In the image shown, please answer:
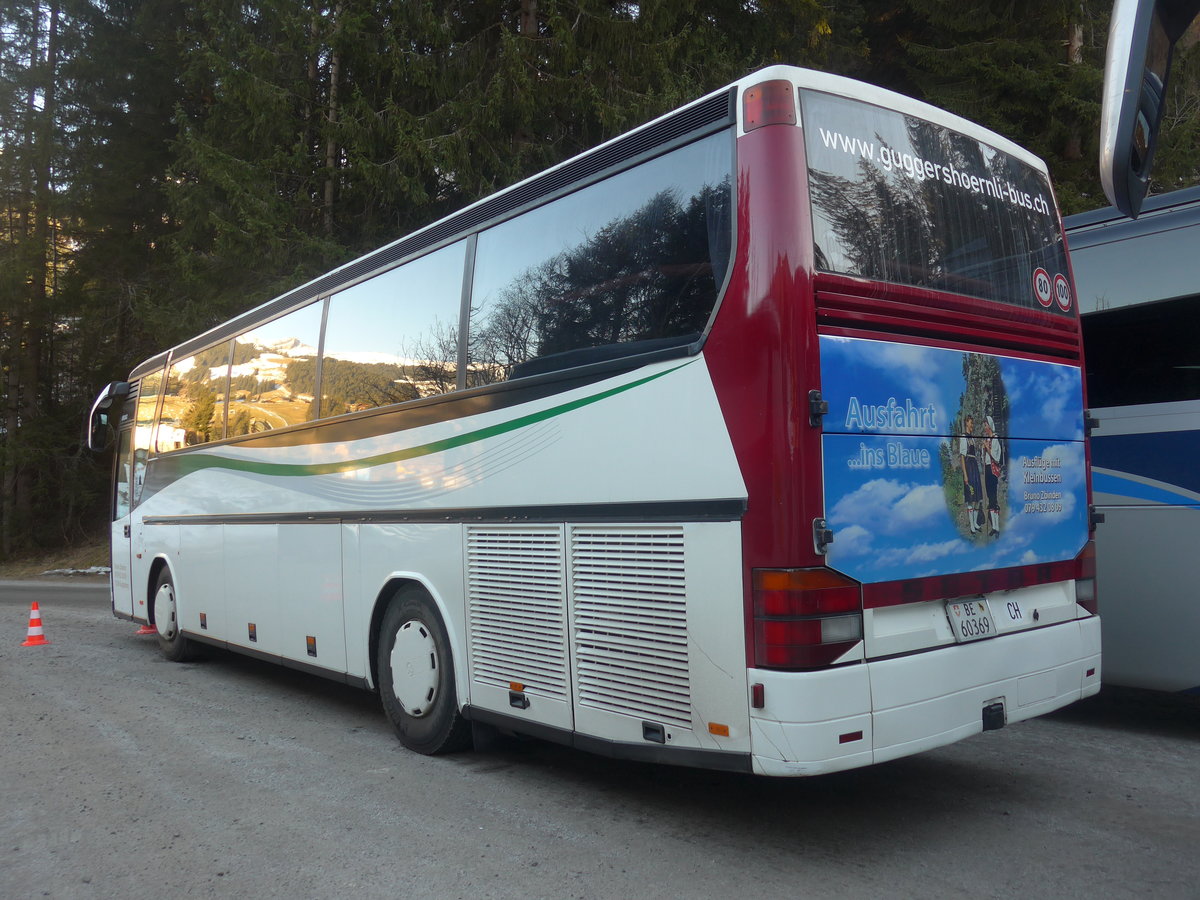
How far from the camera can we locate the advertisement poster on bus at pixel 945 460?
440cm

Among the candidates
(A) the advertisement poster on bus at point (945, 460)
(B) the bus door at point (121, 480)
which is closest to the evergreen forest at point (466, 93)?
(B) the bus door at point (121, 480)

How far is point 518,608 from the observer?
561cm

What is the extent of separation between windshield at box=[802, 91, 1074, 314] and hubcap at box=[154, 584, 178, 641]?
28.5 ft

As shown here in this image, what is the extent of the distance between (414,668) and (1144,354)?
5031 millimetres

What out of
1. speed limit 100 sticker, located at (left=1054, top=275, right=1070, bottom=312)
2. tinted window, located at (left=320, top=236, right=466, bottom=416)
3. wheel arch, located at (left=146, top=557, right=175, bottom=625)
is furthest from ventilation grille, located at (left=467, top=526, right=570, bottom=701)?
wheel arch, located at (left=146, top=557, right=175, bottom=625)

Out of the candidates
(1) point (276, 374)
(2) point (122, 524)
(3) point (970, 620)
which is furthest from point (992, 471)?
(2) point (122, 524)

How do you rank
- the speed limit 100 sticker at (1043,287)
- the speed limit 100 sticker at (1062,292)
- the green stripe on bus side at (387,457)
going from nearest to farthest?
1. the green stripe on bus side at (387,457)
2. the speed limit 100 sticker at (1043,287)
3. the speed limit 100 sticker at (1062,292)

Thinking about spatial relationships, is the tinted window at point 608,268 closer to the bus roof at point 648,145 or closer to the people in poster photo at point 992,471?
the bus roof at point 648,145

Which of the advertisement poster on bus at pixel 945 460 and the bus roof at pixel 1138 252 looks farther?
the bus roof at pixel 1138 252

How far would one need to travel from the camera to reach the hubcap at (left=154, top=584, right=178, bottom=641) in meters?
10.9

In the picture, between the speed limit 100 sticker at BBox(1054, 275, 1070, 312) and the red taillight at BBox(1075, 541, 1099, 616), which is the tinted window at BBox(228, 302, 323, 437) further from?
the red taillight at BBox(1075, 541, 1099, 616)

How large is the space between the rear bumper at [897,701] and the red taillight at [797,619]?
68 mm

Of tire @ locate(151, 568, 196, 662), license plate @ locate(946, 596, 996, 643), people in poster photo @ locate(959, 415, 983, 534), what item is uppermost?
people in poster photo @ locate(959, 415, 983, 534)

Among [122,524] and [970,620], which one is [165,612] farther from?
[970,620]
